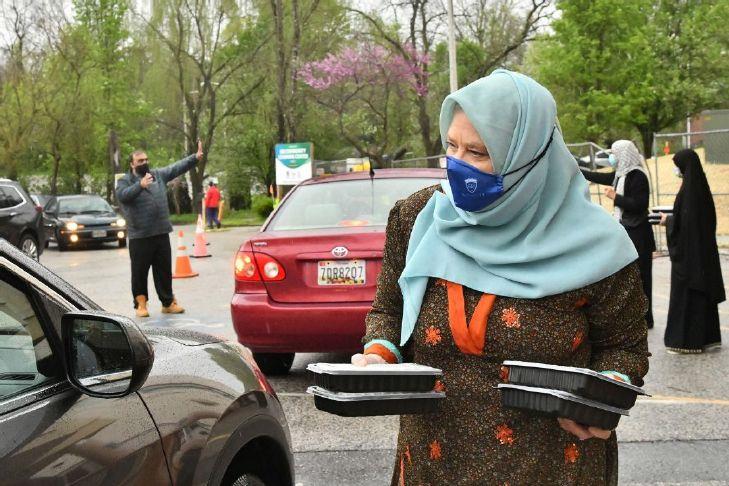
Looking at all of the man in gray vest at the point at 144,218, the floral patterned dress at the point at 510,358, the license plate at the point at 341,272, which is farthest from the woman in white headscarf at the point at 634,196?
the floral patterned dress at the point at 510,358

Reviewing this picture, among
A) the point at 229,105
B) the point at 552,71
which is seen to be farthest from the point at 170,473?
the point at 229,105

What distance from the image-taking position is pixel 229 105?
1806 inches

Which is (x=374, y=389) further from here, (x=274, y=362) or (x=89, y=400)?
(x=274, y=362)

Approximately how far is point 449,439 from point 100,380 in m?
0.88

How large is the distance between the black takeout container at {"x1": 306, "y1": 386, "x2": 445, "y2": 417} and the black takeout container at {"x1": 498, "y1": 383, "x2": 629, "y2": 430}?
0.68 ft

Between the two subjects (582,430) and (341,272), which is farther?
(341,272)

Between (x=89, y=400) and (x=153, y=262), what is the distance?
7767mm

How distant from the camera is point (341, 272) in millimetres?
5996

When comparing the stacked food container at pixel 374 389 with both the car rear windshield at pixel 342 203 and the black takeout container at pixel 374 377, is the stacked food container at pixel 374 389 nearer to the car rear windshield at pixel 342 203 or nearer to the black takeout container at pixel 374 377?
the black takeout container at pixel 374 377

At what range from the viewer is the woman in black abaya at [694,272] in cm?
717

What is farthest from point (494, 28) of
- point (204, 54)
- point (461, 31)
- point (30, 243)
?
point (30, 243)

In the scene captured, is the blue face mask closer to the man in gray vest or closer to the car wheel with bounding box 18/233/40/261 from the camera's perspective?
the man in gray vest

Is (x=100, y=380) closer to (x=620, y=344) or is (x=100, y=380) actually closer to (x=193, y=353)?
(x=193, y=353)

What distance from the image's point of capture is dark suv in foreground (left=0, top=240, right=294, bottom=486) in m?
1.88
